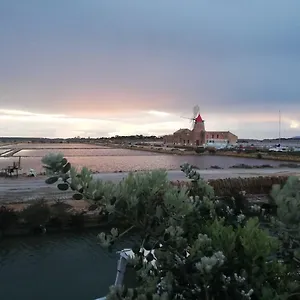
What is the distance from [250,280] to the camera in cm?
227

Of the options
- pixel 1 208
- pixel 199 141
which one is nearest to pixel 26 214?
pixel 1 208

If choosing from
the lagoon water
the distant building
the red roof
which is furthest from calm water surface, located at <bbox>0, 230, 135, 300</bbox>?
the distant building

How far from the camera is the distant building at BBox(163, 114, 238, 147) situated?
86875 mm

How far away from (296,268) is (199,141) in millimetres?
86133

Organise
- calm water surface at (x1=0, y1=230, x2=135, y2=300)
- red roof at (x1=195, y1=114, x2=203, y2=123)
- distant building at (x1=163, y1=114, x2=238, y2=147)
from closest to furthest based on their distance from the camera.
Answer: calm water surface at (x1=0, y1=230, x2=135, y2=300) → red roof at (x1=195, y1=114, x2=203, y2=123) → distant building at (x1=163, y1=114, x2=238, y2=147)

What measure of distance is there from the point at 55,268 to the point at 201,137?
79.1 metres

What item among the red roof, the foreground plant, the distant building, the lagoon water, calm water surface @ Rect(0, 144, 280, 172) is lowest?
the lagoon water

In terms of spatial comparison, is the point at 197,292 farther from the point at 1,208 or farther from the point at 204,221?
the point at 1,208

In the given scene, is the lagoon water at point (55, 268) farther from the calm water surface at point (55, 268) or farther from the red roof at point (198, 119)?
the red roof at point (198, 119)

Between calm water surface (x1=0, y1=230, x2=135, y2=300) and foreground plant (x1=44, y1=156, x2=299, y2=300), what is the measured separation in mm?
7507

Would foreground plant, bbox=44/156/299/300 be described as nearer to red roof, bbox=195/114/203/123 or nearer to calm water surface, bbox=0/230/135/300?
calm water surface, bbox=0/230/135/300

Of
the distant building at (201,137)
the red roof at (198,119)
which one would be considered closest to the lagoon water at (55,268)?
the red roof at (198,119)

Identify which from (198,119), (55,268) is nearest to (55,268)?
(55,268)

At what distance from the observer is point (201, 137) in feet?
292
